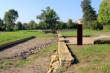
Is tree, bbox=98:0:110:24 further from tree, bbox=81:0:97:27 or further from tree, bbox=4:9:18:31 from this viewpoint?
tree, bbox=4:9:18:31

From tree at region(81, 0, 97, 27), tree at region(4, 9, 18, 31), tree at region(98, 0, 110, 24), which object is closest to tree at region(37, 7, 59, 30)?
tree at region(81, 0, 97, 27)

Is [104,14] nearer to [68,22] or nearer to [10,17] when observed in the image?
[68,22]

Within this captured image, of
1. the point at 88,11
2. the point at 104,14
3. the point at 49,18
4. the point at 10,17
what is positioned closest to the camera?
the point at 104,14

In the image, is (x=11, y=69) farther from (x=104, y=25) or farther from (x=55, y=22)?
(x=55, y=22)

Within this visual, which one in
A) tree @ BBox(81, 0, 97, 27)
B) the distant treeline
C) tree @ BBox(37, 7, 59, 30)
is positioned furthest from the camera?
tree @ BBox(81, 0, 97, 27)

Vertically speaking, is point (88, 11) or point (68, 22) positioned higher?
point (88, 11)

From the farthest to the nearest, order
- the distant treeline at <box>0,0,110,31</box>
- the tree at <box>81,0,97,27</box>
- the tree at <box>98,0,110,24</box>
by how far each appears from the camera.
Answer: the tree at <box>81,0,97,27</box>
the distant treeline at <box>0,0,110,31</box>
the tree at <box>98,0,110,24</box>

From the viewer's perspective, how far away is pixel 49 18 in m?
62.0

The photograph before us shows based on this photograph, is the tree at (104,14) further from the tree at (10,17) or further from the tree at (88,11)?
the tree at (10,17)

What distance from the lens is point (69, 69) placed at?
5.41 metres

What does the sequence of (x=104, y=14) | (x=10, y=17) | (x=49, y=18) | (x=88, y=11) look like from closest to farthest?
(x=104, y=14) < (x=49, y=18) < (x=88, y=11) < (x=10, y=17)

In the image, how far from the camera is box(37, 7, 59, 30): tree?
6200 centimetres

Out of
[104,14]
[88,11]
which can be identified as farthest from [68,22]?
[104,14]

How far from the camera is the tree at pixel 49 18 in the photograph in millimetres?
62000
